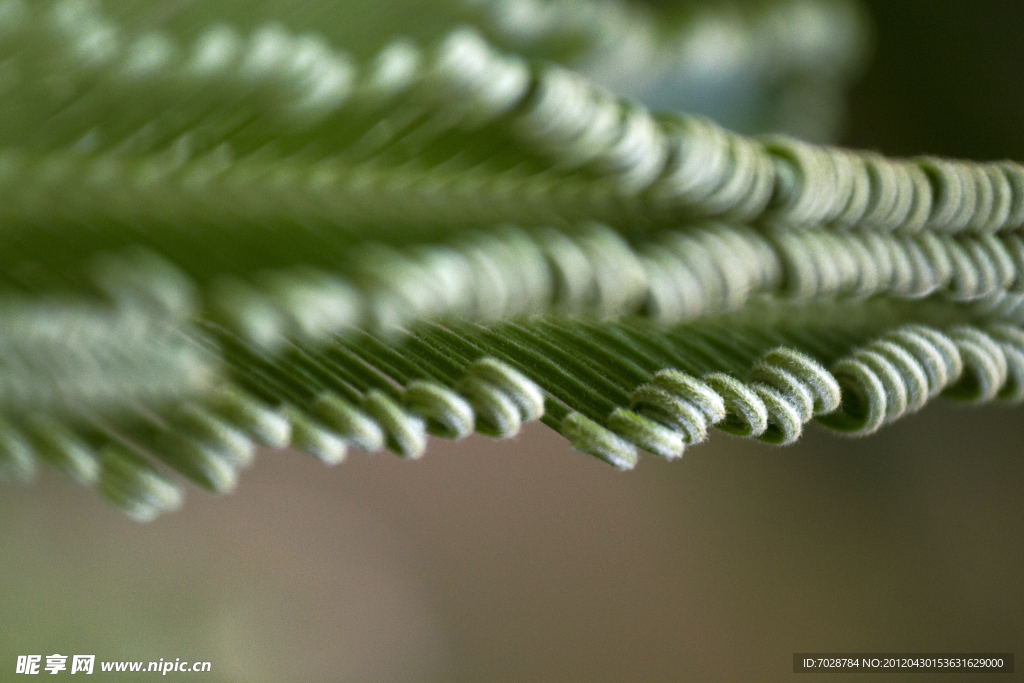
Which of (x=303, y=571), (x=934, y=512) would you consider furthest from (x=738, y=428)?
(x=934, y=512)

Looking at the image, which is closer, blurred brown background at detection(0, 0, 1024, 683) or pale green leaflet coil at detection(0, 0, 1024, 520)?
pale green leaflet coil at detection(0, 0, 1024, 520)

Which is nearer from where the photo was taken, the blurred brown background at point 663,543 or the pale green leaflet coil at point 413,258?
the pale green leaflet coil at point 413,258

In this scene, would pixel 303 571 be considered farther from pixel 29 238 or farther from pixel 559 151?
pixel 559 151

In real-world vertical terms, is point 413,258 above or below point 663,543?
below
